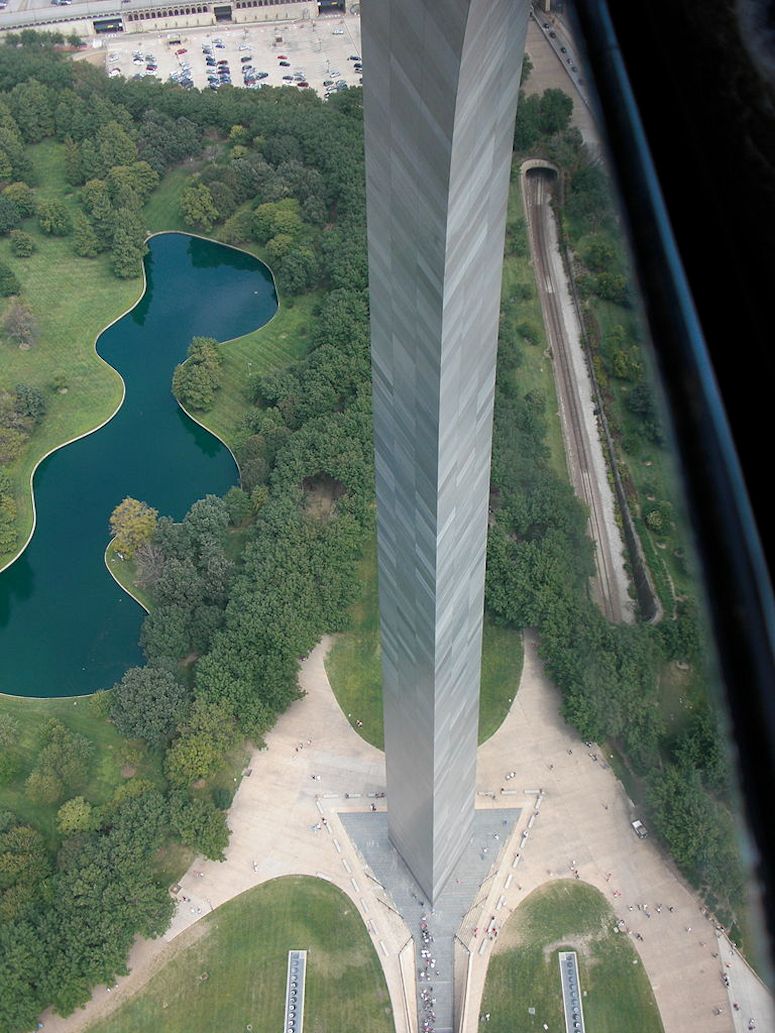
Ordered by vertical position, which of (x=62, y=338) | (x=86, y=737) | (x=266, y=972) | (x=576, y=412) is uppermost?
(x=576, y=412)

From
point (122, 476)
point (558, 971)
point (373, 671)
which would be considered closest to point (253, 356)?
point (122, 476)

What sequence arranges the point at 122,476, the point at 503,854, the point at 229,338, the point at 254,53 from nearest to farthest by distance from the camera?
1. the point at 503,854
2. the point at 122,476
3. the point at 229,338
4. the point at 254,53

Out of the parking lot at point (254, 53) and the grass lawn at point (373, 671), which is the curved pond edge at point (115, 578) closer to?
the grass lawn at point (373, 671)

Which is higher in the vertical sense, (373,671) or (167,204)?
(167,204)

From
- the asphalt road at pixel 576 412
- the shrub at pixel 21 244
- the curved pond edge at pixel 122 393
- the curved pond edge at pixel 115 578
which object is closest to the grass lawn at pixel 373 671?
the asphalt road at pixel 576 412

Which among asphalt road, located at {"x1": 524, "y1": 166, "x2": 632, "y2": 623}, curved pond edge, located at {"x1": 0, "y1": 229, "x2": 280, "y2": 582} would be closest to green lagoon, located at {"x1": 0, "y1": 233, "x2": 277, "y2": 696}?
curved pond edge, located at {"x1": 0, "y1": 229, "x2": 280, "y2": 582}

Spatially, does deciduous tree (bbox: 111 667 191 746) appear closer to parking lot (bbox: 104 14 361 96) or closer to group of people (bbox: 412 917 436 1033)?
group of people (bbox: 412 917 436 1033)

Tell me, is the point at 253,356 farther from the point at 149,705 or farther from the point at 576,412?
the point at 149,705
